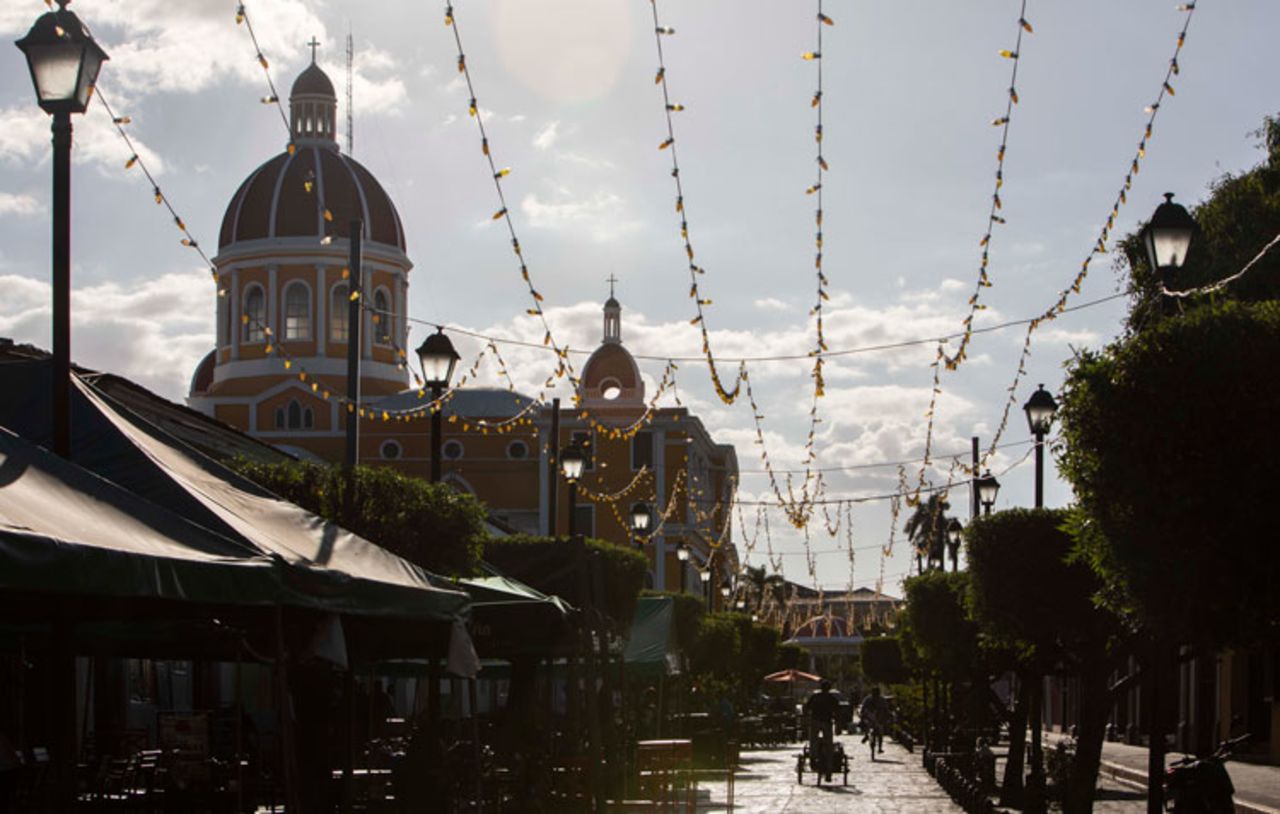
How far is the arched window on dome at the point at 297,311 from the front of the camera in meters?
85.9

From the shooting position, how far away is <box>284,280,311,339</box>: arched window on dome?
8594 cm

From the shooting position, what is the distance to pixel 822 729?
3033cm

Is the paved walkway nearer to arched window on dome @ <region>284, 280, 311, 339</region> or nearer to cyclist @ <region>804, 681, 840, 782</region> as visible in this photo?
cyclist @ <region>804, 681, 840, 782</region>

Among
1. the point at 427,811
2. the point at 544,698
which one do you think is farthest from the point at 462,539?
the point at 544,698

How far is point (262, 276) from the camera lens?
85.8m

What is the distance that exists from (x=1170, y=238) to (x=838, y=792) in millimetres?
15861

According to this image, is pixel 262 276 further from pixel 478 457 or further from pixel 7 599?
pixel 7 599

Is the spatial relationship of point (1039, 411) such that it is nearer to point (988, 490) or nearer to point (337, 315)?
point (988, 490)

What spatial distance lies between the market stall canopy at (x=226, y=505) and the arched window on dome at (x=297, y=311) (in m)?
74.7

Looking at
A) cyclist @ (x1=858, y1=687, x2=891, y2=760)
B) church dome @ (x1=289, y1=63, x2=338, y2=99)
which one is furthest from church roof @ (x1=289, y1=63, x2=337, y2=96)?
cyclist @ (x1=858, y1=687, x2=891, y2=760)

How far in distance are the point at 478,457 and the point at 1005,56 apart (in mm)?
76369

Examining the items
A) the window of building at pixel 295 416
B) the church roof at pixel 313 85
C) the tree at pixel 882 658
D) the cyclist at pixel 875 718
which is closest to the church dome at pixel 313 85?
the church roof at pixel 313 85

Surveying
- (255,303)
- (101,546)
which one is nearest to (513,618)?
(101,546)

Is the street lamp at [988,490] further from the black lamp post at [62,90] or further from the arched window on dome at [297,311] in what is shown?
the arched window on dome at [297,311]
